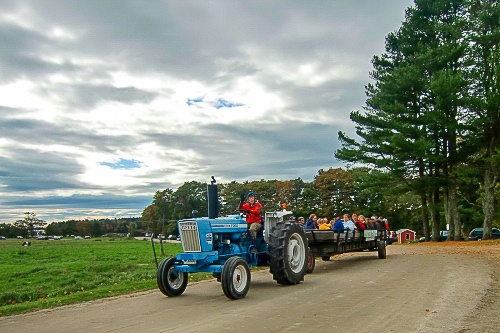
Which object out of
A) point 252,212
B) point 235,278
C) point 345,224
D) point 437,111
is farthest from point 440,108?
point 235,278

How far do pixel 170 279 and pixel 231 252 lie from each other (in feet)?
4.58

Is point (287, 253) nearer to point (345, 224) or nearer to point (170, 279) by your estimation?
point (170, 279)

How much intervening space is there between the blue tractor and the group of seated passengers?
→ 12.1 feet

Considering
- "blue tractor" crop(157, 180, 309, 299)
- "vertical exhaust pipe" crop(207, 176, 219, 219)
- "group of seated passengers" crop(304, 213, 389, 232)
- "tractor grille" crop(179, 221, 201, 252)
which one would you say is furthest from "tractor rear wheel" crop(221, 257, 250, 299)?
"group of seated passengers" crop(304, 213, 389, 232)

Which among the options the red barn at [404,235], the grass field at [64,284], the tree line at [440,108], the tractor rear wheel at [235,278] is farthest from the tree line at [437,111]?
the tractor rear wheel at [235,278]

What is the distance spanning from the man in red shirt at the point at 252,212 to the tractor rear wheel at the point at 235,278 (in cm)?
152

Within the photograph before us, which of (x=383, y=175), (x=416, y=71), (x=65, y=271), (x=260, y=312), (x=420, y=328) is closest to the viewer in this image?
(x=420, y=328)

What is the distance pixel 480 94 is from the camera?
3083cm

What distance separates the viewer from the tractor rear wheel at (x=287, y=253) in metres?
10.9

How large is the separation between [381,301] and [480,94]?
1018 inches

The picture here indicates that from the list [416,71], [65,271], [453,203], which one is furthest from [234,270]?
[453,203]

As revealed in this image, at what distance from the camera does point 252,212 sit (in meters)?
11.4

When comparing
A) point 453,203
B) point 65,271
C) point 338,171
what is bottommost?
point 65,271

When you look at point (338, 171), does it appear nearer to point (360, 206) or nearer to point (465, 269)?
point (360, 206)
